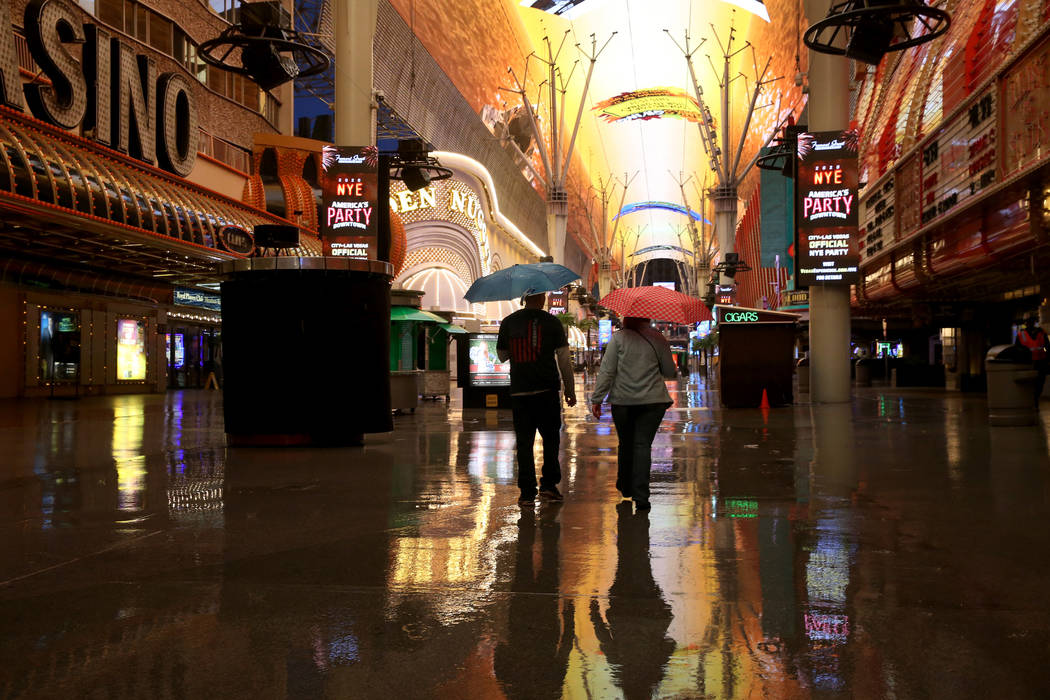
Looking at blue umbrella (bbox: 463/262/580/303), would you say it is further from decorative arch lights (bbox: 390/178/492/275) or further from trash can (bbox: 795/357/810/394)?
decorative arch lights (bbox: 390/178/492/275)

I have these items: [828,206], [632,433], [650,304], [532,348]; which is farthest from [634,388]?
[828,206]

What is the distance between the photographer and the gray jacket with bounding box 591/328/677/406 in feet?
22.7

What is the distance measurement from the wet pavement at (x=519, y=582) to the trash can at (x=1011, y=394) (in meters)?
4.64

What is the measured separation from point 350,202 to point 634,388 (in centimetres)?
1728

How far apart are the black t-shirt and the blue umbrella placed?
0.37 metres

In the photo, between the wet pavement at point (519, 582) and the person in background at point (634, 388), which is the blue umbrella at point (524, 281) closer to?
the person in background at point (634, 388)

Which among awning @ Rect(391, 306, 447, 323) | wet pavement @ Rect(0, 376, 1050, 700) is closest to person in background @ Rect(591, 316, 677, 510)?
wet pavement @ Rect(0, 376, 1050, 700)

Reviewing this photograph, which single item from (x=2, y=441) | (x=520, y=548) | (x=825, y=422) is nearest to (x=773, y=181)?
(x=825, y=422)

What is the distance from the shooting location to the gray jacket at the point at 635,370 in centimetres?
693

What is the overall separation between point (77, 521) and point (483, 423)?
10262 mm

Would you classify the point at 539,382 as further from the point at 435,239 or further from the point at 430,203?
the point at 435,239

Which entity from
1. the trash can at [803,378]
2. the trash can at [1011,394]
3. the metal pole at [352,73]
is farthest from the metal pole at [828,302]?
the metal pole at [352,73]

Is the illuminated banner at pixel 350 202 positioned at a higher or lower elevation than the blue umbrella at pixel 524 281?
higher

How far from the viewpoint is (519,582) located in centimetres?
438
